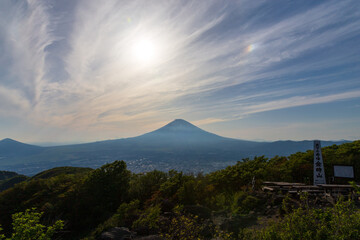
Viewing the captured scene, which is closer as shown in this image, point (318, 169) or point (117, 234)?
point (117, 234)

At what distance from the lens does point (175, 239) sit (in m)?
5.06

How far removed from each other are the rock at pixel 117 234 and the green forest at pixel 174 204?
0.10 m

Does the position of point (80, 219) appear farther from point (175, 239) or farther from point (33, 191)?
point (175, 239)

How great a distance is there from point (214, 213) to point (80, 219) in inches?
247

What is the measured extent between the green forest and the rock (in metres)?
0.10

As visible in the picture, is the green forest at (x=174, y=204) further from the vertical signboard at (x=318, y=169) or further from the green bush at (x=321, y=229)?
the vertical signboard at (x=318, y=169)

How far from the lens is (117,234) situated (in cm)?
550

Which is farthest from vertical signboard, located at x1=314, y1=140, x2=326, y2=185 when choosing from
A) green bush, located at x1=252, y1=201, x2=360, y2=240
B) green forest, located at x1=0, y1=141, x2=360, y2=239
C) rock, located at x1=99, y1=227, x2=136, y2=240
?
rock, located at x1=99, y1=227, x2=136, y2=240

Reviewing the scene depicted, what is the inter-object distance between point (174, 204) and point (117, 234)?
288cm

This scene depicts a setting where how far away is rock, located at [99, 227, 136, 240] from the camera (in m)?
5.28

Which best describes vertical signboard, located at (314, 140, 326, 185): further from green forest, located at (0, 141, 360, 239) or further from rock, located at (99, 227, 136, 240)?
rock, located at (99, 227, 136, 240)

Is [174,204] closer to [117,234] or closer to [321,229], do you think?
[117,234]

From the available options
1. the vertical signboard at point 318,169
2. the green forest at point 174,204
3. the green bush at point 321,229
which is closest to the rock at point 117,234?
the green forest at point 174,204

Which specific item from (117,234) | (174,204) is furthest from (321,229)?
(174,204)
